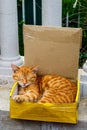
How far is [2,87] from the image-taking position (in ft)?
11.0

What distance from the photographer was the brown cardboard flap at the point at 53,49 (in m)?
3.04

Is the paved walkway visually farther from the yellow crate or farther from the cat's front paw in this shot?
the cat's front paw

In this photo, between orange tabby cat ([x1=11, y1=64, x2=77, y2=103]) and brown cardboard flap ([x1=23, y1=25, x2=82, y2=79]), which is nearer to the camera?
orange tabby cat ([x1=11, y1=64, x2=77, y2=103])

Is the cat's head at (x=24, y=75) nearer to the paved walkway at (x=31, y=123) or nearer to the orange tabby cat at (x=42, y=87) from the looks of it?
the orange tabby cat at (x=42, y=87)

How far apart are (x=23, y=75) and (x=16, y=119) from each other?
0.30 meters

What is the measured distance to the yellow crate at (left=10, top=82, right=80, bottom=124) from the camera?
111 inches

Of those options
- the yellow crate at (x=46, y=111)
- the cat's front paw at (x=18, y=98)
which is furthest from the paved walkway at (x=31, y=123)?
the cat's front paw at (x=18, y=98)

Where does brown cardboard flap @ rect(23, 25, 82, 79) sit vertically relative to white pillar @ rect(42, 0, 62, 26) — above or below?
below

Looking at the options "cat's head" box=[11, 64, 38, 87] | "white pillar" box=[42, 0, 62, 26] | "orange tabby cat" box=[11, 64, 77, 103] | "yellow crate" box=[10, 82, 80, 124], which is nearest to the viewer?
"yellow crate" box=[10, 82, 80, 124]

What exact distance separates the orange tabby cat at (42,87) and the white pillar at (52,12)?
409 mm

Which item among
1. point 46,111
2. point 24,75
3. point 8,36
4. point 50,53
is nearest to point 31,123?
point 46,111

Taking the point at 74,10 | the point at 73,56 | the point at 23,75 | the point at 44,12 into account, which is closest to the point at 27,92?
the point at 23,75

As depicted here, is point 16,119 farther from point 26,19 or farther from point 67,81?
point 26,19

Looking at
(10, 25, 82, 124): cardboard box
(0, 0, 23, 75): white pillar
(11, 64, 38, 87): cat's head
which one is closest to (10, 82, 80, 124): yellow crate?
(10, 25, 82, 124): cardboard box
